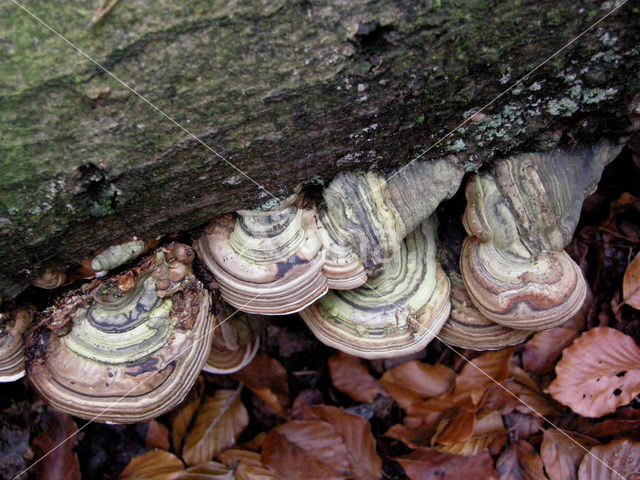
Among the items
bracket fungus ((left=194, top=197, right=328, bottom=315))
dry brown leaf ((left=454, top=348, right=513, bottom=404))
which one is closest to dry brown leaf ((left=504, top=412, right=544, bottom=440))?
dry brown leaf ((left=454, top=348, right=513, bottom=404))

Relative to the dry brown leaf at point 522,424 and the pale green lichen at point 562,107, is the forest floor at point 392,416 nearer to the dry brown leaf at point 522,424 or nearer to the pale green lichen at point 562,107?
the dry brown leaf at point 522,424

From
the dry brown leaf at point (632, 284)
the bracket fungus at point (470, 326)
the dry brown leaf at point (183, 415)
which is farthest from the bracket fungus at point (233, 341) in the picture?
the dry brown leaf at point (632, 284)

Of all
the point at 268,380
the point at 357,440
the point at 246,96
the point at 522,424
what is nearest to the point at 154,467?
the point at 268,380

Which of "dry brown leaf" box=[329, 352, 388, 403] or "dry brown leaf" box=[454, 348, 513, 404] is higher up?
"dry brown leaf" box=[454, 348, 513, 404]

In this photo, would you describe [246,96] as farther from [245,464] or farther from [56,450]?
[56,450]

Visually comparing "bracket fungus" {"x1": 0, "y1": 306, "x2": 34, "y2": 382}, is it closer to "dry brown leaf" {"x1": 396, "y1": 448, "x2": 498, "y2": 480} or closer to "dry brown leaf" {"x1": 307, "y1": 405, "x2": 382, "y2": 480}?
"dry brown leaf" {"x1": 307, "y1": 405, "x2": 382, "y2": 480}

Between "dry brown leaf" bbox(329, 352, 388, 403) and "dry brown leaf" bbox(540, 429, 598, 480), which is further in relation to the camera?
"dry brown leaf" bbox(329, 352, 388, 403)
